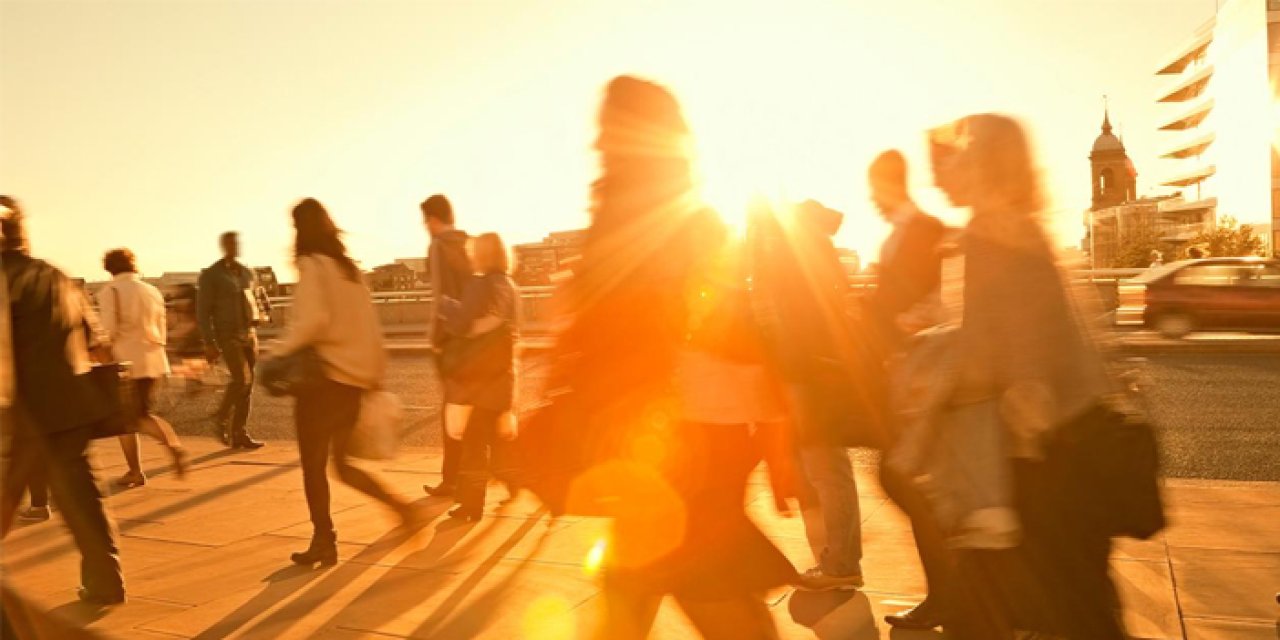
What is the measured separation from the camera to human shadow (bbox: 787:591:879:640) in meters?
4.29

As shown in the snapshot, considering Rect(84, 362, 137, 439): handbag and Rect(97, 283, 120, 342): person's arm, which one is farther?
Rect(97, 283, 120, 342): person's arm

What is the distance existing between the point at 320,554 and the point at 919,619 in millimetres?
2870

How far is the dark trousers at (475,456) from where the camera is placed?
20.7 ft

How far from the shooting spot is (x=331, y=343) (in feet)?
16.8

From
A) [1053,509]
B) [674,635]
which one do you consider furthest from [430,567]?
[1053,509]

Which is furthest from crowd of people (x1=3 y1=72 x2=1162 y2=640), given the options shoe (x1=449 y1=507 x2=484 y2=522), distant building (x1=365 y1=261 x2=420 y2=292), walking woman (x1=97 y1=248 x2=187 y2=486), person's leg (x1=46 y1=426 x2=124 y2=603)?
distant building (x1=365 y1=261 x2=420 y2=292)

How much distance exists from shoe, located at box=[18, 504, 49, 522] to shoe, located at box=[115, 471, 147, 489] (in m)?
0.87

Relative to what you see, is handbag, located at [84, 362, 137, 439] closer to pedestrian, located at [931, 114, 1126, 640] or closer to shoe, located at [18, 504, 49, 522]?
shoe, located at [18, 504, 49, 522]

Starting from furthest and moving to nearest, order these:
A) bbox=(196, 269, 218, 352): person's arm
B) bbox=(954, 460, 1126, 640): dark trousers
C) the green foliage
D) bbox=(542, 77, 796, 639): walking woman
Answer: the green foliage → bbox=(196, 269, 218, 352): person's arm → bbox=(954, 460, 1126, 640): dark trousers → bbox=(542, 77, 796, 639): walking woman

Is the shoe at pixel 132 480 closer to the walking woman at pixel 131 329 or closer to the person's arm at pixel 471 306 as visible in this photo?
the walking woman at pixel 131 329

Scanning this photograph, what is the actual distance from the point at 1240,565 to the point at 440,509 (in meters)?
4.07

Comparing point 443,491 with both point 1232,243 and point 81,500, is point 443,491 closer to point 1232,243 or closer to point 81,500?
point 81,500

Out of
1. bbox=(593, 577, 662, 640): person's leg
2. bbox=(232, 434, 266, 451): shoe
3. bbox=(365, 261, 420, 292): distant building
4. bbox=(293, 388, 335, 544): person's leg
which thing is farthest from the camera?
bbox=(365, 261, 420, 292): distant building

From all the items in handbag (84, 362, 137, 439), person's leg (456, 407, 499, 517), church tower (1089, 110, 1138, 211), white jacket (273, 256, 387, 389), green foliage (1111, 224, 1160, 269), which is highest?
church tower (1089, 110, 1138, 211)
